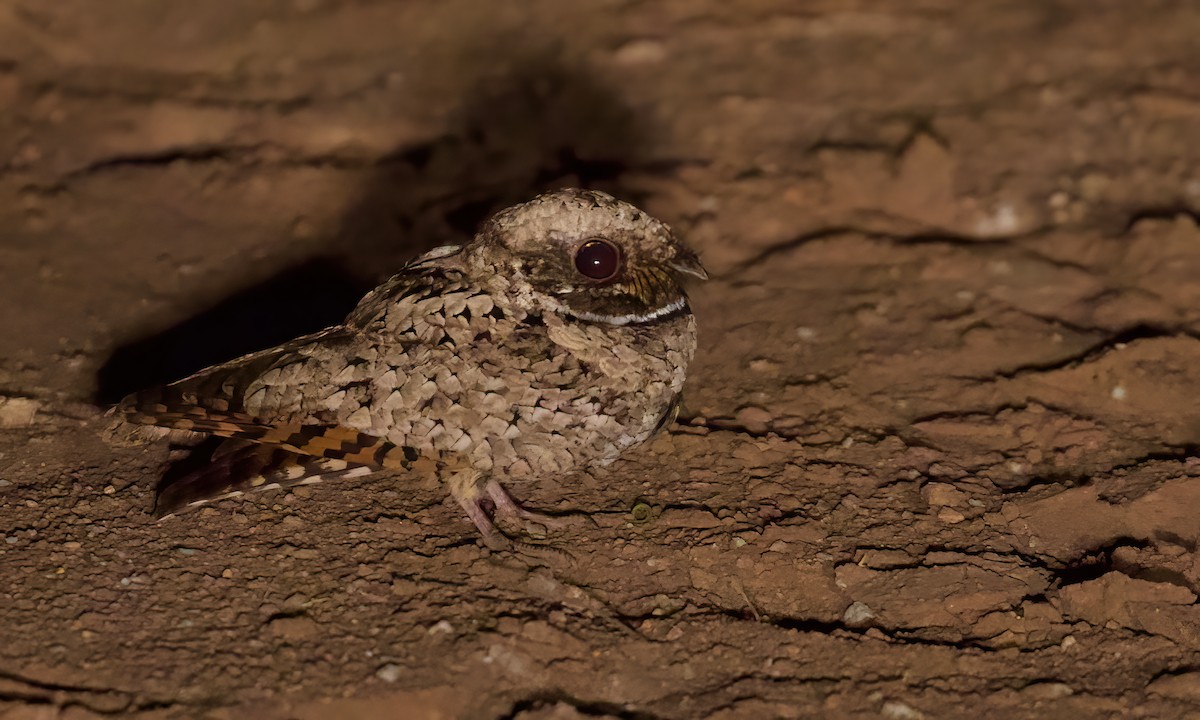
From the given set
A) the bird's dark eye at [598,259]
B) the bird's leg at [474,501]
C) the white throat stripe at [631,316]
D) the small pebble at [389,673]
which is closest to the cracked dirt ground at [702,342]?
the small pebble at [389,673]

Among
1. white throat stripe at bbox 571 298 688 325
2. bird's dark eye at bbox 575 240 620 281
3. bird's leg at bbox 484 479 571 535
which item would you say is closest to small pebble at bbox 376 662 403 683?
bird's leg at bbox 484 479 571 535

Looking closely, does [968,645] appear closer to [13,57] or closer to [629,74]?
[629,74]

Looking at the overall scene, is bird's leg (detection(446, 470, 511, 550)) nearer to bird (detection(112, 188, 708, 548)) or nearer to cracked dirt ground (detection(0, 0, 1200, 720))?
bird (detection(112, 188, 708, 548))

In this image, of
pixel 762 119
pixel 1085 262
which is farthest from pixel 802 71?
pixel 1085 262

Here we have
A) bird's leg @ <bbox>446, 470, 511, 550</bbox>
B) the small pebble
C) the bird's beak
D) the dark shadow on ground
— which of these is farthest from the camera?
the dark shadow on ground

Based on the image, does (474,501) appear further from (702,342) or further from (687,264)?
(702,342)

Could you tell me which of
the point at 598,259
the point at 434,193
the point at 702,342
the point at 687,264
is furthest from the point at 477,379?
the point at 434,193

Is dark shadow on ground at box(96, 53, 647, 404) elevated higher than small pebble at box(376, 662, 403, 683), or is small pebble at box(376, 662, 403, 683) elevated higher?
dark shadow on ground at box(96, 53, 647, 404)
